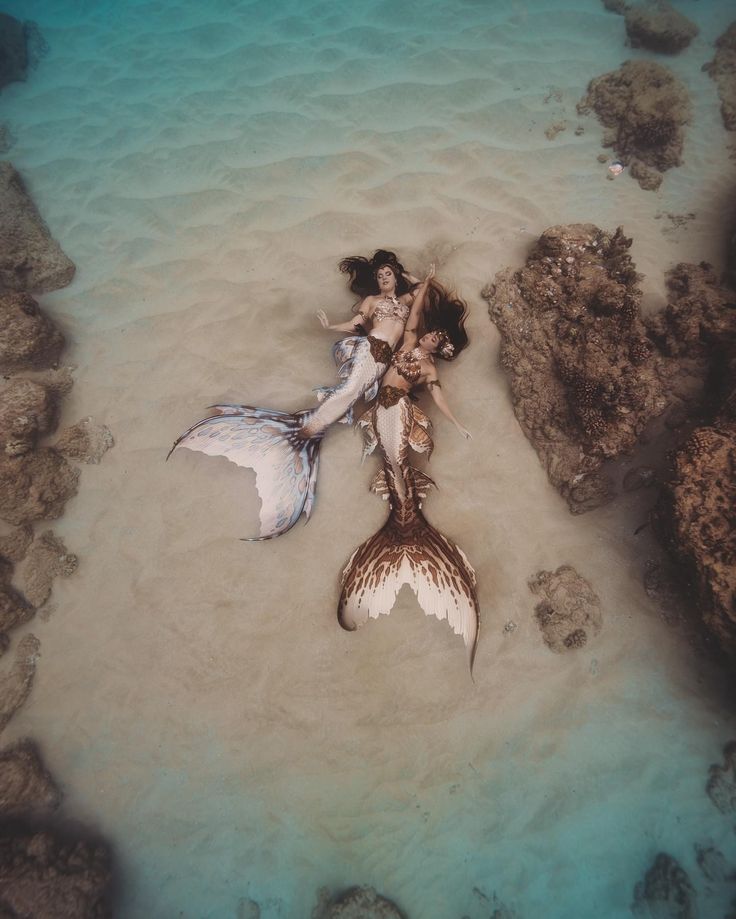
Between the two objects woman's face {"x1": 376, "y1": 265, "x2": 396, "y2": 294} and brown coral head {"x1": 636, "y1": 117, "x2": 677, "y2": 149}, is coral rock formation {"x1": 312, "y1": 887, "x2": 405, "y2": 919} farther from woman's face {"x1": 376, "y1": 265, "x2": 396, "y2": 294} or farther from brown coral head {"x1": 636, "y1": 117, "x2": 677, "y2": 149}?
brown coral head {"x1": 636, "y1": 117, "x2": 677, "y2": 149}

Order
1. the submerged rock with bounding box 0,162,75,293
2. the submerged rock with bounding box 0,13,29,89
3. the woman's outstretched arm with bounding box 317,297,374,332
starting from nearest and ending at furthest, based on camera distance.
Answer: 1. the woman's outstretched arm with bounding box 317,297,374,332
2. the submerged rock with bounding box 0,162,75,293
3. the submerged rock with bounding box 0,13,29,89

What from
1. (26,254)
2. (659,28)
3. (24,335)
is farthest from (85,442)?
(659,28)

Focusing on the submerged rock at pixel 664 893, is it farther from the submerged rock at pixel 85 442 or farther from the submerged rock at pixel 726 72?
the submerged rock at pixel 726 72

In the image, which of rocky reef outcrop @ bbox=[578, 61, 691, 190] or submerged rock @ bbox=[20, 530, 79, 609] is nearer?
submerged rock @ bbox=[20, 530, 79, 609]

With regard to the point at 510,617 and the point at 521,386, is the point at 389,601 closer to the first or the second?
the point at 510,617

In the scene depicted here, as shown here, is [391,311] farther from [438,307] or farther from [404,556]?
[404,556]

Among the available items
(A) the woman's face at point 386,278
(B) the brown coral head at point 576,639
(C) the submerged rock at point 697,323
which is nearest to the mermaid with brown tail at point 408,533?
(A) the woman's face at point 386,278

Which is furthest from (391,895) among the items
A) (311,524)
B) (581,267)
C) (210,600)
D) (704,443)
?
(581,267)

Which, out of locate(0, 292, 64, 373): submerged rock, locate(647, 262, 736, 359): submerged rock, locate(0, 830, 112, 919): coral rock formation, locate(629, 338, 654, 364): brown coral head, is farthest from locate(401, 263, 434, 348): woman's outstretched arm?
locate(0, 830, 112, 919): coral rock formation
